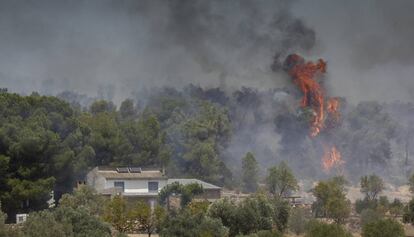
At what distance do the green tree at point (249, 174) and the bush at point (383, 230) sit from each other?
1686 inches

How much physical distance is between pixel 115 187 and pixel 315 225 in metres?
32.6

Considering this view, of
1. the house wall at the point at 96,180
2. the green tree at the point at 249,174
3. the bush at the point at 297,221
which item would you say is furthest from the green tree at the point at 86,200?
the green tree at the point at 249,174

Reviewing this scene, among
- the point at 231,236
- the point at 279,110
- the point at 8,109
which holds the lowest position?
the point at 231,236

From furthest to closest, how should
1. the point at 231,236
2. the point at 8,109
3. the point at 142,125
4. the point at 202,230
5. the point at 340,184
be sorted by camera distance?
1. the point at 142,125
2. the point at 340,184
3. the point at 8,109
4. the point at 231,236
5. the point at 202,230

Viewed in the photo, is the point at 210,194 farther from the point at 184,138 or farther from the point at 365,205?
the point at 184,138

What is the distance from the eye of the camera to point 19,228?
146 feet

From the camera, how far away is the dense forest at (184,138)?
212 feet

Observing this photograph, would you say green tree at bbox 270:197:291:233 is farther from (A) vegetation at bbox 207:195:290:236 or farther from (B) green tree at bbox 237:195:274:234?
(B) green tree at bbox 237:195:274:234

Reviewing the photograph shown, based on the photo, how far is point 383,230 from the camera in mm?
53188

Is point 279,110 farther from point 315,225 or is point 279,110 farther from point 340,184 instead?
point 315,225

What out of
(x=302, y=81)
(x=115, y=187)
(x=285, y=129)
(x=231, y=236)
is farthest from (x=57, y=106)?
(x=285, y=129)

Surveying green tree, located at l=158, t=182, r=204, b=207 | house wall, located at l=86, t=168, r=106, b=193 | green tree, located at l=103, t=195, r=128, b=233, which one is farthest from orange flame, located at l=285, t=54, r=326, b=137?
green tree, located at l=103, t=195, r=128, b=233

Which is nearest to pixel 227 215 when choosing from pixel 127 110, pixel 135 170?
pixel 135 170

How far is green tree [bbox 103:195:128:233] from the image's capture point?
5703 cm
